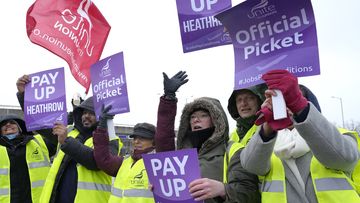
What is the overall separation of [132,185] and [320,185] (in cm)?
197

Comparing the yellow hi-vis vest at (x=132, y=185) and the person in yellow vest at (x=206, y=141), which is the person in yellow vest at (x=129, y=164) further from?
the person in yellow vest at (x=206, y=141)

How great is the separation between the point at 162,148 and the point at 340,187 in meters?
1.55

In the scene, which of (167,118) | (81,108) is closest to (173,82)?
(167,118)

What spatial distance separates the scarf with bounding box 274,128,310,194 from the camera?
105 inches

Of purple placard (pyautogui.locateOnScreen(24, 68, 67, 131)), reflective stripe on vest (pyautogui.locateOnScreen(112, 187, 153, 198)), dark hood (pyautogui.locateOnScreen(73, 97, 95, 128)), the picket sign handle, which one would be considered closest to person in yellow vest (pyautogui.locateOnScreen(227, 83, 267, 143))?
reflective stripe on vest (pyautogui.locateOnScreen(112, 187, 153, 198))

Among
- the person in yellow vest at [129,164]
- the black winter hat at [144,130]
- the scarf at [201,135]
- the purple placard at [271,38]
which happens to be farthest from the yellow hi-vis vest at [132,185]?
the purple placard at [271,38]

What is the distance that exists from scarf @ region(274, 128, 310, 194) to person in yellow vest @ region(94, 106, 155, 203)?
1603 mm

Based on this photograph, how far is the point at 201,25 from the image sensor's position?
4.62m

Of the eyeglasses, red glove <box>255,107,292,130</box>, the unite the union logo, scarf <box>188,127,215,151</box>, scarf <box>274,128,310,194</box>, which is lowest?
scarf <box>274,128,310,194</box>

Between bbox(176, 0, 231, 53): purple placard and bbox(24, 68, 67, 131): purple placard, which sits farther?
bbox(24, 68, 67, 131): purple placard

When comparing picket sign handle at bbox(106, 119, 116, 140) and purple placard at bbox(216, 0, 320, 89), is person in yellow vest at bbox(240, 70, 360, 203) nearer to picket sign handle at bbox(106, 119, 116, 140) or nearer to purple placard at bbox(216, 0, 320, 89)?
purple placard at bbox(216, 0, 320, 89)

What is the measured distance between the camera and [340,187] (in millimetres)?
2561

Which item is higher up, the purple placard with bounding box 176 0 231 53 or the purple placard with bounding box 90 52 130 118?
the purple placard with bounding box 176 0 231 53

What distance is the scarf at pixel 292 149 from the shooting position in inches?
105
